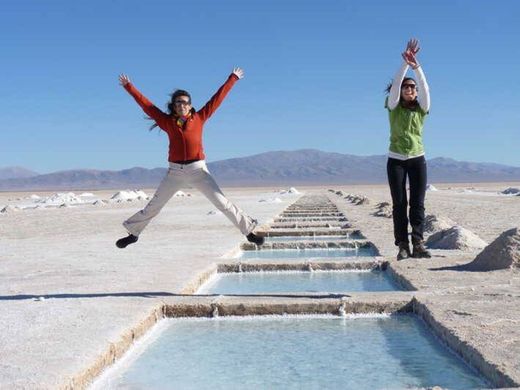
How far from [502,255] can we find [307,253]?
4262mm

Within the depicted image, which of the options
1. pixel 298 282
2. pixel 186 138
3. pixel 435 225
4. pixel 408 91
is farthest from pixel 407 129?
pixel 435 225

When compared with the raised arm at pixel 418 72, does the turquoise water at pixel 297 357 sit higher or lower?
lower

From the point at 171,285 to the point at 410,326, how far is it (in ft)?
7.62

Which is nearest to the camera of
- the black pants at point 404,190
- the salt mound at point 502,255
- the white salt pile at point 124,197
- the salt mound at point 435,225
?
the black pants at point 404,190

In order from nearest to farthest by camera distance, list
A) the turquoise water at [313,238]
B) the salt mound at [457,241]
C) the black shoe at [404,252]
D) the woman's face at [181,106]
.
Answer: the woman's face at [181,106]
the black shoe at [404,252]
the salt mound at [457,241]
the turquoise water at [313,238]

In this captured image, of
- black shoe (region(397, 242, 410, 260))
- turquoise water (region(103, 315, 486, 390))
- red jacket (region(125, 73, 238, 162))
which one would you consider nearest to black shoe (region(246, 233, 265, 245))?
red jacket (region(125, 73, 238, 162))

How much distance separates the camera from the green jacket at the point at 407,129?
598 centimetres

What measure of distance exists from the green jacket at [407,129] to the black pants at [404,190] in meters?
0.10

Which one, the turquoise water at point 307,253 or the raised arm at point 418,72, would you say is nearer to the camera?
the raised arm at point 418,72

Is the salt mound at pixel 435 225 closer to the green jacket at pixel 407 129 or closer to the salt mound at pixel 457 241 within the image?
the salt mound at pixel 457 241

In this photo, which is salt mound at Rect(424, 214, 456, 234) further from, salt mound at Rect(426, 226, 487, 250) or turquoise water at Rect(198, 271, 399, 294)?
turquoise water at Rect(198, 271, 399, 294)

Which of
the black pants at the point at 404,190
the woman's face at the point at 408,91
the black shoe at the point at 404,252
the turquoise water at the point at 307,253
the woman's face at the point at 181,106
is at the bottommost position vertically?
the turquoise water at the point at 307,253

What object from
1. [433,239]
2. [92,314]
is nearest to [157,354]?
[92,314]

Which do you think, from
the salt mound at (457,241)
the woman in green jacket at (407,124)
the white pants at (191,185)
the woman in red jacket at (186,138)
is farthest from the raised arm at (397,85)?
the salt mound at (457,241)
